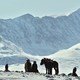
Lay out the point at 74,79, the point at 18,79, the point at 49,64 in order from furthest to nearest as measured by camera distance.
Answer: the point at 49,64 < the point at 74,79 < the point at 18,79

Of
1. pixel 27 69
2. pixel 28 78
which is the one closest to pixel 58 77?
pixel 28 78

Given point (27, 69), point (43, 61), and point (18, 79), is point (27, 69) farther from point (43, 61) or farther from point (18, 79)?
point (18, 79)

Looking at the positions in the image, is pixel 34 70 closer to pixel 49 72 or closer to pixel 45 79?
pixel 49 72

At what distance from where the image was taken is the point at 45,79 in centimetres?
4228

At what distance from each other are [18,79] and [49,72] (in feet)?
26.5

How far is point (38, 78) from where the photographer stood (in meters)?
42.4

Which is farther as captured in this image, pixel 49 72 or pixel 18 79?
pixel 49 72

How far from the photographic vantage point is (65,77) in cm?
4425

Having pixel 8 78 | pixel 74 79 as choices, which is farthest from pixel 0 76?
pixel 74 79

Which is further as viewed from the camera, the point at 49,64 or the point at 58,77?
the point at 49,64

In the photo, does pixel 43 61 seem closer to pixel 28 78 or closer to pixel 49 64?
pixel 49 64

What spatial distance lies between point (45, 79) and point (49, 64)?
19.9ft

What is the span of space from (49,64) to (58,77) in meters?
4.42


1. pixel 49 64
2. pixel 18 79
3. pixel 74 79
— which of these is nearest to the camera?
pixel 18 79
